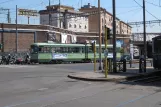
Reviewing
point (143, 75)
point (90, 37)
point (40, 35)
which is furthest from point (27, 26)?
point (143, 75)

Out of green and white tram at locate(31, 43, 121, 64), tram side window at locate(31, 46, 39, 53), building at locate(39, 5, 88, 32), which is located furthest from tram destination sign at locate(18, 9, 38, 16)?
tram side window at locate(31, 46, 39, 53)

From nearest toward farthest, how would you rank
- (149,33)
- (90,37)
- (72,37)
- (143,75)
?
1. (143,75)
2. (72,37)
3. (90,37)
4. (149,33)

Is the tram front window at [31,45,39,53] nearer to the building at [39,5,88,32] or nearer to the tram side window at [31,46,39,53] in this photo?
the tram side window at [31,46,39,53]

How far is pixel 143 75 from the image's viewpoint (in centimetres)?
2730

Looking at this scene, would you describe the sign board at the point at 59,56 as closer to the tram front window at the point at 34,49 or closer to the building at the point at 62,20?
the tram front window at the point at 34,49

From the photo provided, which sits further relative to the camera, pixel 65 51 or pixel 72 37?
pixel 72 37

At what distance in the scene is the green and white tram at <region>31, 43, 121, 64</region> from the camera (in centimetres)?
5385

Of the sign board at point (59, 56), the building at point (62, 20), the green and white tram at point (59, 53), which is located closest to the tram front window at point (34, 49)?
the green and white tram at point (59, 53)

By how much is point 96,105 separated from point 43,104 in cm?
190

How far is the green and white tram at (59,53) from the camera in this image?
53.8 metres

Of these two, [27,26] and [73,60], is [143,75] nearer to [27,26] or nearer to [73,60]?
[73,60]

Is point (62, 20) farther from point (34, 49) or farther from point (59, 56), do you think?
point (34, 49)

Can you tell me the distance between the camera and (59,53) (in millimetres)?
55906

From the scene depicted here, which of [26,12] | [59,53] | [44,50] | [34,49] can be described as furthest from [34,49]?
[26,12]
